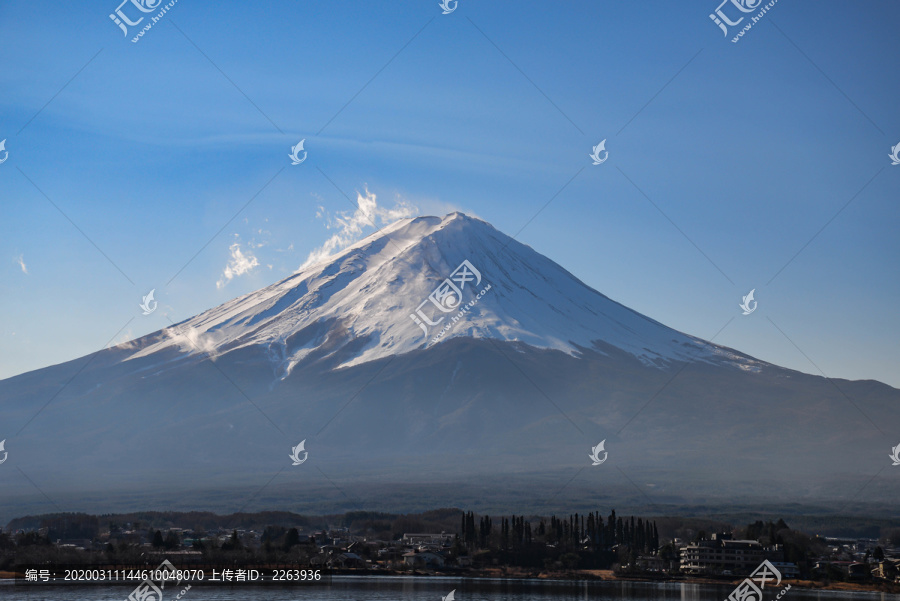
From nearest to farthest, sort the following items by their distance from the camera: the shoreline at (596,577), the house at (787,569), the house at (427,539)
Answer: the shoreline at (596,577) < the house at (787,569) < the house at (427,539)

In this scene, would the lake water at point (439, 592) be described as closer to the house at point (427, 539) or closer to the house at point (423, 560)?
the house at point (423, 560)

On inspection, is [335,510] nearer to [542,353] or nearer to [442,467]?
[442,467]

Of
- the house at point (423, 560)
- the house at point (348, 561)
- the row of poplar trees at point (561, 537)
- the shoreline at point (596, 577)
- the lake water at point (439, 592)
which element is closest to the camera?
the lake water at point (439, 592)

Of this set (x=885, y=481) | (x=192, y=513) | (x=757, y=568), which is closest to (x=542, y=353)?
(x=885, y=481)

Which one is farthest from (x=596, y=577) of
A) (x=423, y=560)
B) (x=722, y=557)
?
(x=423, y=560)

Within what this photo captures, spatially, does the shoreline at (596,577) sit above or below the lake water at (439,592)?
above

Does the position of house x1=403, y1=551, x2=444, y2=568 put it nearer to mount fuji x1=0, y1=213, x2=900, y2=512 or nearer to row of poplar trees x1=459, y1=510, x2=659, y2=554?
row of poplar trees x1=459, y1=510, x2=659, y2=554

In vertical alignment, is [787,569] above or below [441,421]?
below

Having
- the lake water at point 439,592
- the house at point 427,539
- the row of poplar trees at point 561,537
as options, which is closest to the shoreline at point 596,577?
the lake water at point 439,592

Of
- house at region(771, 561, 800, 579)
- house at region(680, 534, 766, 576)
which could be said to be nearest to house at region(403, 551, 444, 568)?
house at region(680, 534, 766, 576)

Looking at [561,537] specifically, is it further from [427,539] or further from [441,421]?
[441,421]
